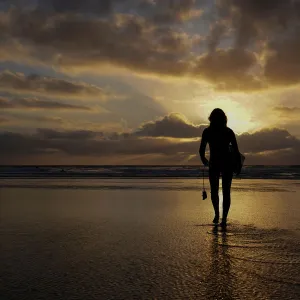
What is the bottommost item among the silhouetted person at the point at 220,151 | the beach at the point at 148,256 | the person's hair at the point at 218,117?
the beach at the point at 148,256

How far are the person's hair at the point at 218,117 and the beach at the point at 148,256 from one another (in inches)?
69.2

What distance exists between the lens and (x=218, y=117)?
686cm

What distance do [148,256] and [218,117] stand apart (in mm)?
3428

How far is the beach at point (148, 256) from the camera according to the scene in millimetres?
3002

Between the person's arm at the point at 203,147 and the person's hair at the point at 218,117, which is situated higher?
the person's hair at the point at 218,117

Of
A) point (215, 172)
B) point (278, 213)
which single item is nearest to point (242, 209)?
point (278, 213)

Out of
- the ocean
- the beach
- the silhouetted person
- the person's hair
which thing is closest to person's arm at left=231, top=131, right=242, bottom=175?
the silhouetted person

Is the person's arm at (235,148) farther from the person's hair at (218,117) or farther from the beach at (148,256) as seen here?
the beach at (148,256)

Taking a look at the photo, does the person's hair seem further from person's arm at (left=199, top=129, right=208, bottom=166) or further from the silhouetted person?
person's arm at (left=199, top=129, right=208, bottom=166)

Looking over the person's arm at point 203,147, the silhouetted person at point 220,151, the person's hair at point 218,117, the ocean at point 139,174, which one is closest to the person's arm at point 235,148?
the silhouetted person at point 220,151

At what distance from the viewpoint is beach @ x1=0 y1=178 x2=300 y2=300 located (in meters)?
3.00

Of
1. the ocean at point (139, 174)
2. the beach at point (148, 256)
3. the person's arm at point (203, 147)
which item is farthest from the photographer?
the ocean at point (139, 174)

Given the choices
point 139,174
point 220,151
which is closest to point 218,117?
point 220,151

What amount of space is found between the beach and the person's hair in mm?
1757
